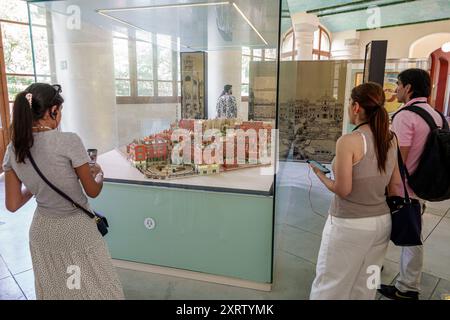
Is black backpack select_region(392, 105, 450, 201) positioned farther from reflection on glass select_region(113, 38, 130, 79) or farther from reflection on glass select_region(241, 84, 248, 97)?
reflection on glass select_region(113, 38, 130, 79)

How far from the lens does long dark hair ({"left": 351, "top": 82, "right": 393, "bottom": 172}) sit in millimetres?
1512

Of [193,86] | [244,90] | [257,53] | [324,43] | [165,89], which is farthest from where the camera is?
[324,43]

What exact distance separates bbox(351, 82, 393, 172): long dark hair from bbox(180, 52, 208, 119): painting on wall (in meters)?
2.06

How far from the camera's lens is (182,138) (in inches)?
114

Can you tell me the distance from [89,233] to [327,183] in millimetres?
1196

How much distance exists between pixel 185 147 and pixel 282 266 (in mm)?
1280

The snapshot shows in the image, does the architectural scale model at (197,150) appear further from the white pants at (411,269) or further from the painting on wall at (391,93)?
the painting on wall at (391,93)

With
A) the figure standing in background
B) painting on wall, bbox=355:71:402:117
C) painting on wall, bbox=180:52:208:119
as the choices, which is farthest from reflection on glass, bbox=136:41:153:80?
painting on wall, bbox=355:71:402:117

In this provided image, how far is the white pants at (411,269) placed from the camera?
2.23m

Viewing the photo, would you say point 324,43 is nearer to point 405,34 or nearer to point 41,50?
point 405,34

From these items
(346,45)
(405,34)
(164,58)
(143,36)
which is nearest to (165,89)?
(164,58)

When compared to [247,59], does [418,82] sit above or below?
below

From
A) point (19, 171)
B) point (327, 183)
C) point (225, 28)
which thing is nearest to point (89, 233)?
point (19, 171)

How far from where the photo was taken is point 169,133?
9.78 ft
